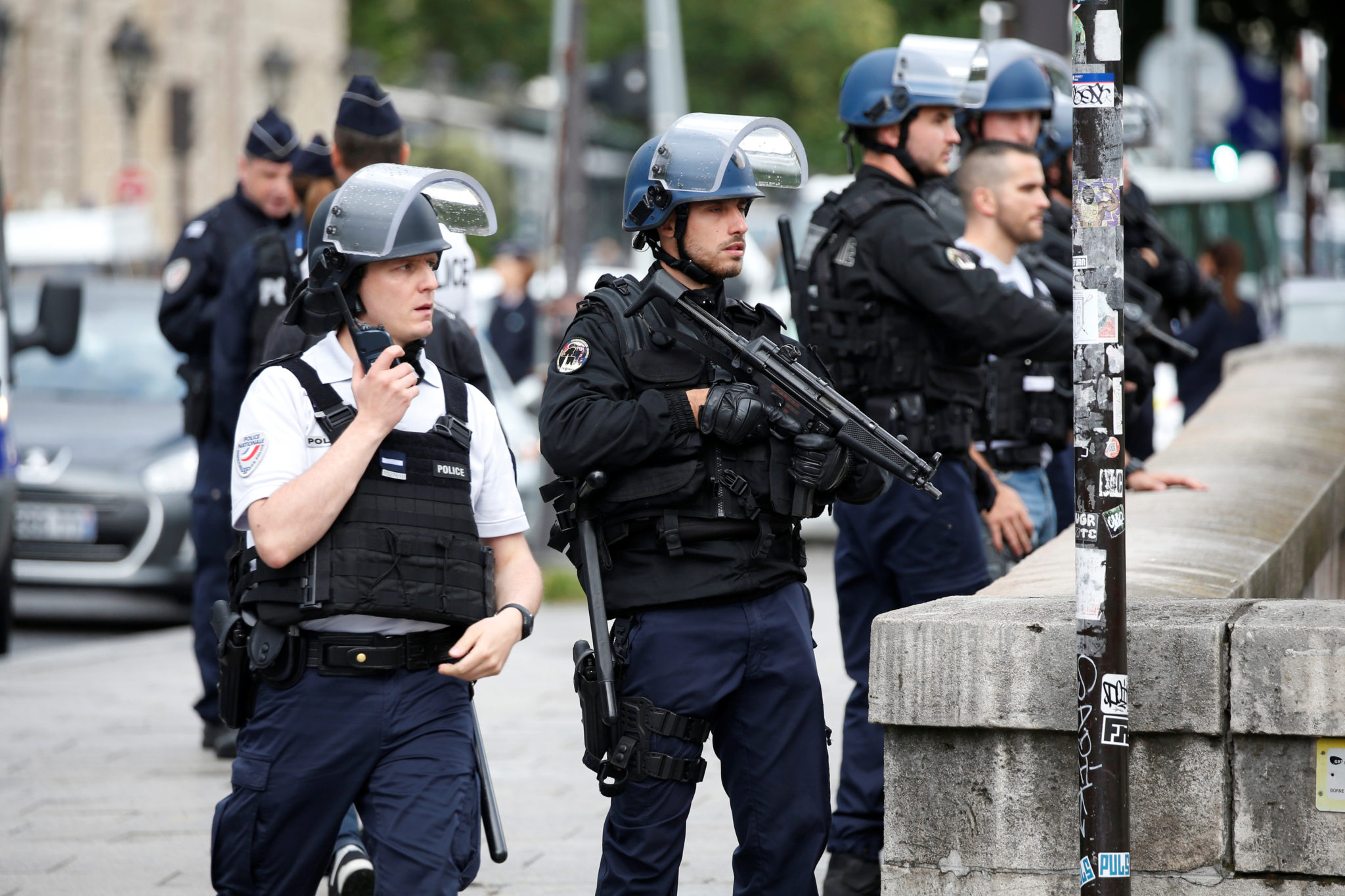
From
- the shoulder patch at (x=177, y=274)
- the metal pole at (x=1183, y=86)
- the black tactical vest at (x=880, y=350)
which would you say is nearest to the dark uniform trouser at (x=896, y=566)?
the black tactical vest at (x=880, y=350)

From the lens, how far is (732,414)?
3.63 meters

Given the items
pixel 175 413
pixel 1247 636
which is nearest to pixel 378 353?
pixel 1247 636

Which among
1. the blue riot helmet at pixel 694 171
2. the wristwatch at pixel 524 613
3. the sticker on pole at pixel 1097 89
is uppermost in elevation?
the sticker on pole at pixel 1097 89

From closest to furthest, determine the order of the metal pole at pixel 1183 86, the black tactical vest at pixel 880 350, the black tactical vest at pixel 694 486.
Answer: the black tactical vest at pixel 694 486 → the black tactical vest at pixel 880 350 → the metal pole at pixel 1183 86

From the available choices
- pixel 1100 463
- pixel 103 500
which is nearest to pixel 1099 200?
pixel 1100 463

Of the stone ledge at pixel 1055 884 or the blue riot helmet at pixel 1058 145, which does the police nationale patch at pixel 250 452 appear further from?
the blue riot helmet at pixel 1058 145

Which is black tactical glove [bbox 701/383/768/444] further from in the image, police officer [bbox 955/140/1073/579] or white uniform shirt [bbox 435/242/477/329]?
police officer [bbox 955/140/1073/579]

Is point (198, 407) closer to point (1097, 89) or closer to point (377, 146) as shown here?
point (377, 146)

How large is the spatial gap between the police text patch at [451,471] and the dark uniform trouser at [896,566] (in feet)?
4.72

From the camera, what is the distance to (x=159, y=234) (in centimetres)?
3575

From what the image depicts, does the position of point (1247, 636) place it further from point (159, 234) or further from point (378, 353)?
point (159, 234)

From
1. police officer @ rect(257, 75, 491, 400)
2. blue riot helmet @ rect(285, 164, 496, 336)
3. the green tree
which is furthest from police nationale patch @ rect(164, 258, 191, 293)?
the green tree

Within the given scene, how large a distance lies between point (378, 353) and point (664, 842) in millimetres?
1101

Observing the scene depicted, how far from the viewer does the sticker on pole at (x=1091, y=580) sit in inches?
129
